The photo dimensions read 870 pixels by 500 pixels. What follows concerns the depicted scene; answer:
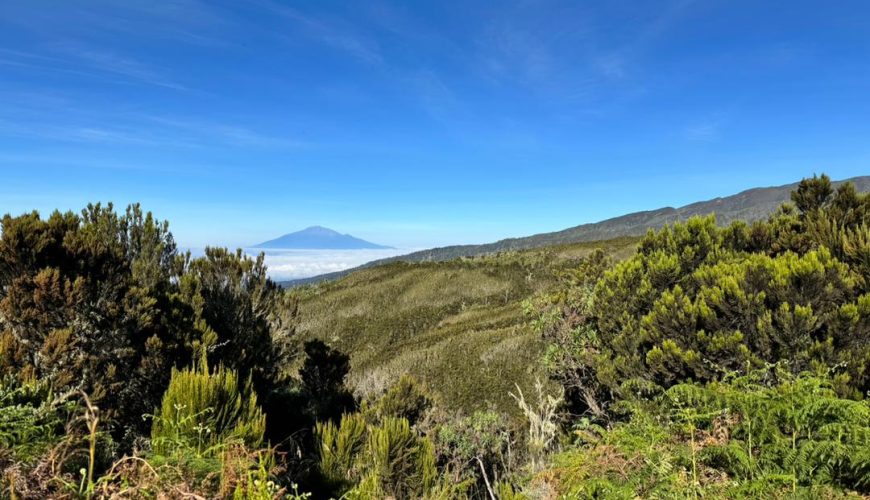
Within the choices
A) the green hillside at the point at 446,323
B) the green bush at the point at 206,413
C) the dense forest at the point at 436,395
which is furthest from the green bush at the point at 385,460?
the green hillside at the point at 446,323

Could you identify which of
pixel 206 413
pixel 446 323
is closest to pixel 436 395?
pixel 206 413

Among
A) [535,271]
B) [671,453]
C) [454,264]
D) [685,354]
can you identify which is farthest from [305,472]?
[454,264]

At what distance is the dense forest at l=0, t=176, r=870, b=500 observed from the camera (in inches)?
119

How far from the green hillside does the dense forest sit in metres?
3.03

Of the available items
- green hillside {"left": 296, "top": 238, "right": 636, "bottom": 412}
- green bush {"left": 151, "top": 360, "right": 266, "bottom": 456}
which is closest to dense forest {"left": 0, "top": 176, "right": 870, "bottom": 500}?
green bush {"left": 151, "top": 360, "right": 266, "bottom": 456}

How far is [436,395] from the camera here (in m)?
8.65

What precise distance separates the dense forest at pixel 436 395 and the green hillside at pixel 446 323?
3.03m

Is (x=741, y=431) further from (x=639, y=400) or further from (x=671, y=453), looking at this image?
(x=639, y=400)

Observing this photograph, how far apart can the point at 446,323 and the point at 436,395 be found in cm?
2067

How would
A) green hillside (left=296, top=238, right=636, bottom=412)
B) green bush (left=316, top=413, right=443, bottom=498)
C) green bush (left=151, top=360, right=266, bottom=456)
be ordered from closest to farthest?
green bush (left=151, top=360, right=266, bottom=456) < green bush (left=316, top=413, right=443, bottom=498) < green hillside (left=296, top=238, right=636, bottom=412)

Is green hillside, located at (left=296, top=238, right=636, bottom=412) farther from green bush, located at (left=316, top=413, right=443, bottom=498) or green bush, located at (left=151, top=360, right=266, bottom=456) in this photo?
green bush, located at (left=151, top=360, right=266, bottom=456)

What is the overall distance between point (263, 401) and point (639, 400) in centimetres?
561

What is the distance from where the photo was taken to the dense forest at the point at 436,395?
3020 millimetres

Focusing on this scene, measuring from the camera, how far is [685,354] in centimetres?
591
